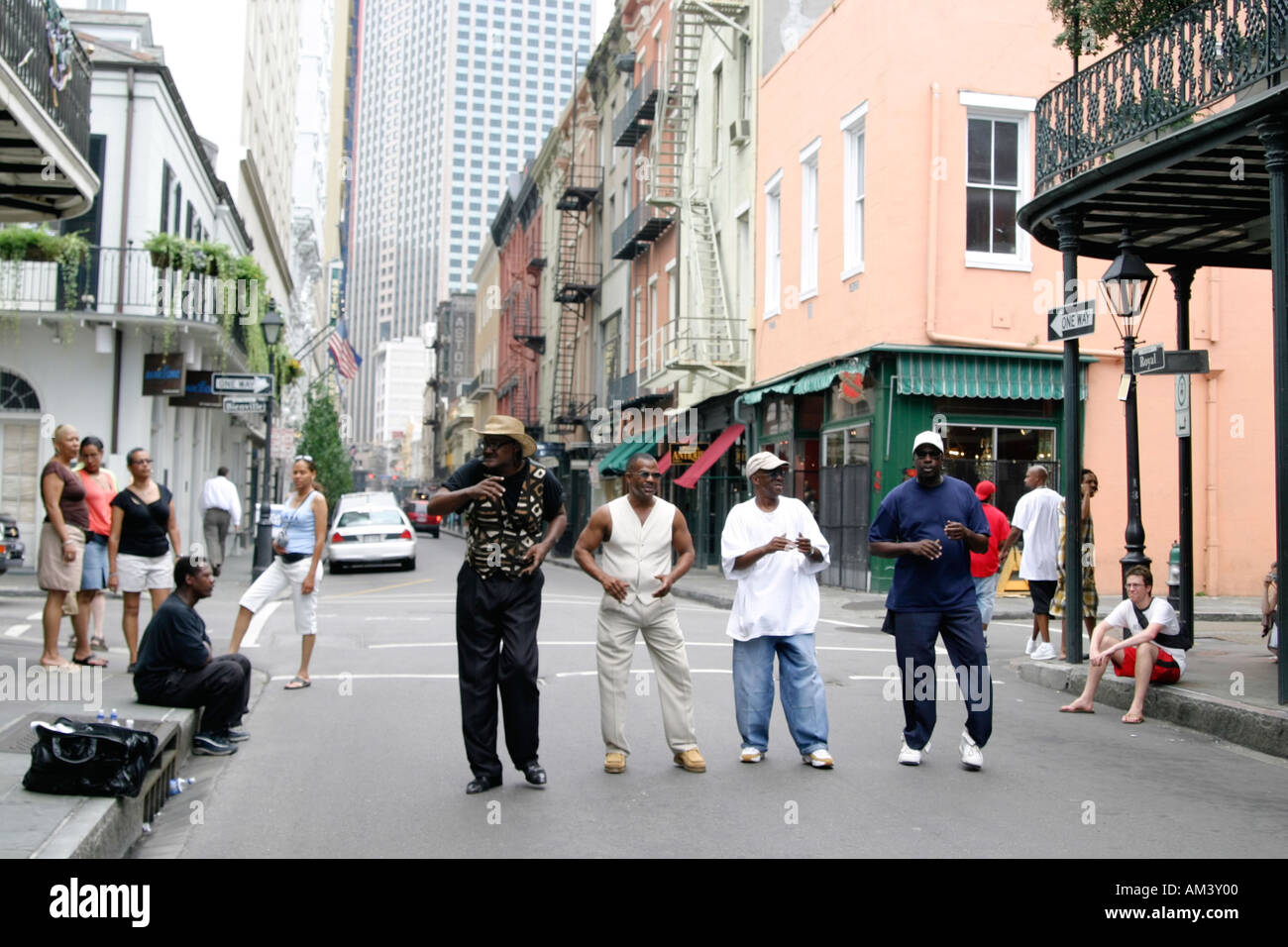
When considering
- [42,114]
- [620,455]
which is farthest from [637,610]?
[620,455]

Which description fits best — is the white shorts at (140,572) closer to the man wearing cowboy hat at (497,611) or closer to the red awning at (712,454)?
the man wearing cowboy hat at (497,611)

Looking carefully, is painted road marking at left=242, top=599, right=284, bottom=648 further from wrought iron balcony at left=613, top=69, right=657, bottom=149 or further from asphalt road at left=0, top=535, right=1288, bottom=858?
wrought iron balcony at left=613, top=69, right=657, bottom=149

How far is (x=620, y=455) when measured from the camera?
35156 mm

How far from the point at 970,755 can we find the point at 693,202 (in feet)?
77.8

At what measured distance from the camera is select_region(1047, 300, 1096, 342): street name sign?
34.4 feet

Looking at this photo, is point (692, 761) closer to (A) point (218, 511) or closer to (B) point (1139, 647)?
(B) point (1139, 647)

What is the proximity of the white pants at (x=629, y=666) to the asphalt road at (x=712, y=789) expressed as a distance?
23cm

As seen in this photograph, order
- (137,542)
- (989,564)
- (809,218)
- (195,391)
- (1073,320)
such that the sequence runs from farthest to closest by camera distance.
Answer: (195,391)
(809,218)
(989,564)
(1073,320)
(137,542)

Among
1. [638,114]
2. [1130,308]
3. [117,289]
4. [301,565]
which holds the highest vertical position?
[638,114]

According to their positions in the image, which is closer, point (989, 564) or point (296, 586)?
point (296, 586)

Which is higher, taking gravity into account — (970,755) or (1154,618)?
(1154,618)
